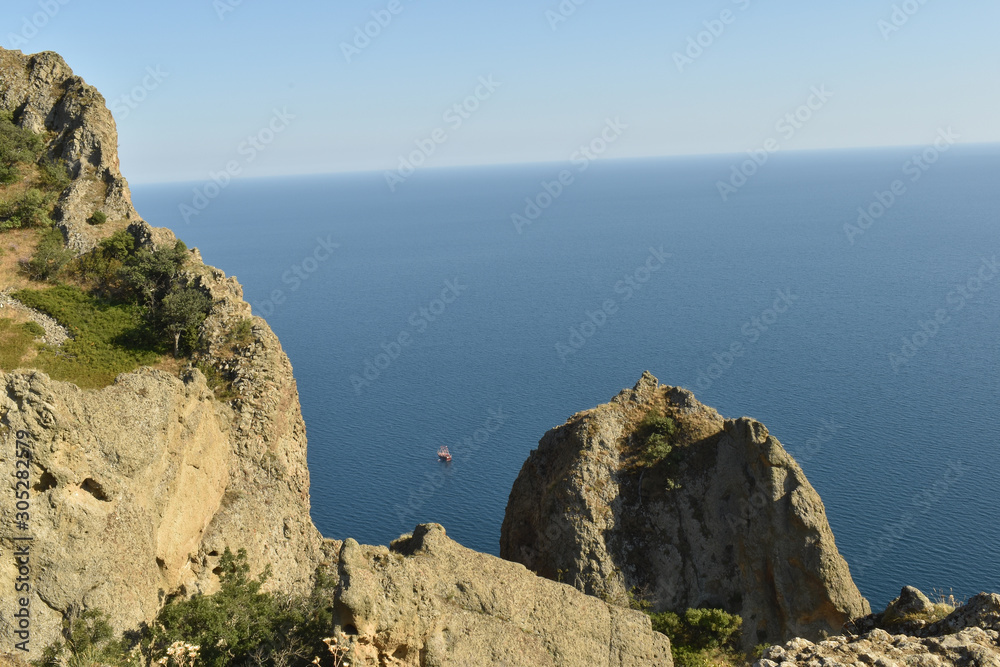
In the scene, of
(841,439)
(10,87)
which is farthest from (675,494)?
(841,439)

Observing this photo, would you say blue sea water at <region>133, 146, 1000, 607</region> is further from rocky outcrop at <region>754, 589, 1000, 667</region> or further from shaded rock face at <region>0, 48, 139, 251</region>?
rocky outcrop at <region>754, 589, 1000, 667</region>

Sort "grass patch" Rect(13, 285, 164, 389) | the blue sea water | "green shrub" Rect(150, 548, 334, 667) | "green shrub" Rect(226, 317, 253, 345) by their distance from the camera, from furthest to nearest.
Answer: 1. the blue sea water
2. "green shrub" Rect(226, 317, 253, 345)
3. "grass patch" Rect(13, 285, 164, 389)
4. "green shrub" Rect(150, 548, 334, 667)

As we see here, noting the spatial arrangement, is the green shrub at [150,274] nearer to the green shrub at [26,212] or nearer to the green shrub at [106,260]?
the green shrub at [106,260]

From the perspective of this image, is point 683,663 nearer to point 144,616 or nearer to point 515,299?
point 144,616

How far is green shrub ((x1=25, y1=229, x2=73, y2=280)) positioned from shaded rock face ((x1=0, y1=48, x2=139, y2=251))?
134 cm

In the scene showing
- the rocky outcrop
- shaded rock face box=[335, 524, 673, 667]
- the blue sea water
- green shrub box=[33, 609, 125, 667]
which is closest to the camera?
the rocky outcrop

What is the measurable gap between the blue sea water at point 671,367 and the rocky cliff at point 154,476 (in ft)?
124

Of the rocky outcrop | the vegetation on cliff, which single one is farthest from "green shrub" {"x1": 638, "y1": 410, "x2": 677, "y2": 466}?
the vegetation on cliff

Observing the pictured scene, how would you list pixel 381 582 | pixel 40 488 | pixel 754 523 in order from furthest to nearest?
pixel 754 523
pixel 381 582
pixel 40 488

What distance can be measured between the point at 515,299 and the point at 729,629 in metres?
120

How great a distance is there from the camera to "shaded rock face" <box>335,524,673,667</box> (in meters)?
18.1

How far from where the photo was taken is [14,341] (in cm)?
2855

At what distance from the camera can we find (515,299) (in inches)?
5797

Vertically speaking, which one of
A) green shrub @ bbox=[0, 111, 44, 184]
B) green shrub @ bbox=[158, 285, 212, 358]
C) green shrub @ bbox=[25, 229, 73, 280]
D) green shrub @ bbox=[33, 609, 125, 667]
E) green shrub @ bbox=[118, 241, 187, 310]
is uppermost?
green shrub @ bbox=[0, 111, 44, 184]
